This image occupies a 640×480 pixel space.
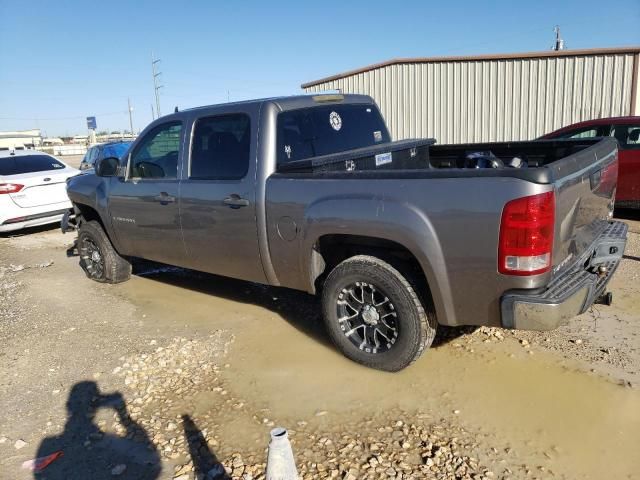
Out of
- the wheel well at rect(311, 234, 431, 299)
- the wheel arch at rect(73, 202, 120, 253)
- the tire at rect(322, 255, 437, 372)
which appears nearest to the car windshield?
the wheel arch at rect(73, 202, 120, 253)

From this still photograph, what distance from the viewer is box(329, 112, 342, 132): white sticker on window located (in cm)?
465

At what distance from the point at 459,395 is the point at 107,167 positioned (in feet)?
13.8

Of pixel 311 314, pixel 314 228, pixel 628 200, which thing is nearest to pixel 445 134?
pixel 628 200

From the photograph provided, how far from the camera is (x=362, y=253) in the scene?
3.87 metres

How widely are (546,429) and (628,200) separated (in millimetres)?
6190

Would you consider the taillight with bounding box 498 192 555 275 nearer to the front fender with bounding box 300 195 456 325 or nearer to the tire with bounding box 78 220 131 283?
the front fender with bounding box 300 195 456 325

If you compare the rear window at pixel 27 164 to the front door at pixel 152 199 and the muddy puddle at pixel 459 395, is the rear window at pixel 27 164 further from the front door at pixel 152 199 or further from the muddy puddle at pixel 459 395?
the muddy puddle at pixel 459 395

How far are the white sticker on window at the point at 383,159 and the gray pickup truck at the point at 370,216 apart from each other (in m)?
0.01

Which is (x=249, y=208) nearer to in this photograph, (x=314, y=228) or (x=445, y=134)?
(x=314, y=228)

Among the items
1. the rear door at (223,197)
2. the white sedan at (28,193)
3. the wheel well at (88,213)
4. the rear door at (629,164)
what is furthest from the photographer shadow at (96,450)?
the rear door at (629,164)

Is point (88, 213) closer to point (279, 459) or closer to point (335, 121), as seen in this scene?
point (335, 121)

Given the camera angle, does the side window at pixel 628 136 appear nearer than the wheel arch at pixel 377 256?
No

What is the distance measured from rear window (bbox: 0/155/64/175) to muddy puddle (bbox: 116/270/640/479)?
6977 millimetres

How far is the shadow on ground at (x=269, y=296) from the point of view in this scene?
4.44m
